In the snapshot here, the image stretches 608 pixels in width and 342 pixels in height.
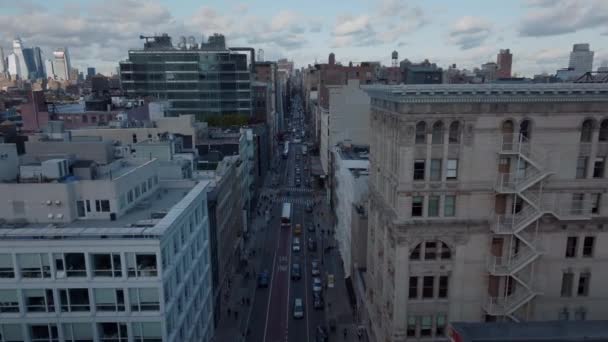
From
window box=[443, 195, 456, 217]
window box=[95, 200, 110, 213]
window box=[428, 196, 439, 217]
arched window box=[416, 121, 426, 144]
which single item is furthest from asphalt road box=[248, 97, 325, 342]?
arched window box=[416, 121, 426, 144]

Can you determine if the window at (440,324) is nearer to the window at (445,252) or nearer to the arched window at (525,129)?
the window at (445,252)

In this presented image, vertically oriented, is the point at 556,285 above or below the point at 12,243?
below

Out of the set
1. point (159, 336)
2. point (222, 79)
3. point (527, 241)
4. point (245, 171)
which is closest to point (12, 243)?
point (159, 336)

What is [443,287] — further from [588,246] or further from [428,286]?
[588,246]

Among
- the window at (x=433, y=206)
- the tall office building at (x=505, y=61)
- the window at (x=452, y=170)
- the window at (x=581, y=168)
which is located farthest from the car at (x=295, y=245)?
the tall office building at (x=505, y=61)

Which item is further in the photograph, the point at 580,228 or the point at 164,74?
the point at 164,74

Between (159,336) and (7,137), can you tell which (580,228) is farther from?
(7,137)
